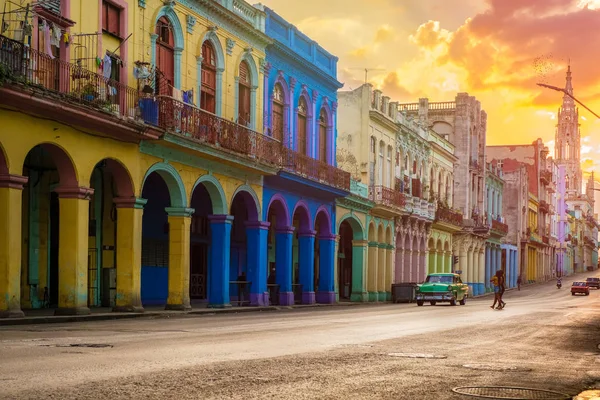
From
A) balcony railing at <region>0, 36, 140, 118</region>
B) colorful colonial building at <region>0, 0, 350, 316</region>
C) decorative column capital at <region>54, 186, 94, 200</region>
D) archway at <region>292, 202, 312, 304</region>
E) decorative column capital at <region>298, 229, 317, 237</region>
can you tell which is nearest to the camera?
balcony railing at <region>0, 36, 140, 118</region>

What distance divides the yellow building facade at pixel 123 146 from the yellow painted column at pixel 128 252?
0.04 meters

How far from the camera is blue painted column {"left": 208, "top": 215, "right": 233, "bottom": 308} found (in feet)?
107

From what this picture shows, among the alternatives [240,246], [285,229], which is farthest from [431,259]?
[285,229]

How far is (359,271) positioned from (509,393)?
40838mm

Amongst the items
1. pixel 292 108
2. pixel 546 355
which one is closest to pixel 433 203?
pixel 292 108

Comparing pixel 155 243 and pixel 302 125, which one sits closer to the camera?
pixel 155 243

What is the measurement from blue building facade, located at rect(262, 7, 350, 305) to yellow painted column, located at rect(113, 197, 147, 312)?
10.0 meters

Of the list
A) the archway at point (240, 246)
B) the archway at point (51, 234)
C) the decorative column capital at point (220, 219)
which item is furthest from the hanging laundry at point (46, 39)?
the archway at point (240, 246)

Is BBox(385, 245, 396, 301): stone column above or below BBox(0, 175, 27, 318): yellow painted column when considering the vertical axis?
below

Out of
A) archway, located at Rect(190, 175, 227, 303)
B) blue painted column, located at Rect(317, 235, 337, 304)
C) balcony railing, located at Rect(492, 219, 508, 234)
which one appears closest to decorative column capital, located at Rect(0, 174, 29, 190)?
archway, located at Rect(190, 175, 227, 303)

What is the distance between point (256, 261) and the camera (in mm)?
35812

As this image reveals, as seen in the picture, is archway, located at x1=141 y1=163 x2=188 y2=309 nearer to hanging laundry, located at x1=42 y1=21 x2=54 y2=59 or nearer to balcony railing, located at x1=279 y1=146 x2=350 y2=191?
balcony railing, located at x1=279 y1=146 x2=350 y2=191

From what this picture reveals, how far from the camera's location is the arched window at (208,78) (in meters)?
33.0

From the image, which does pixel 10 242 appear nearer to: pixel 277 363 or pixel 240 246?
pixel 277 363
